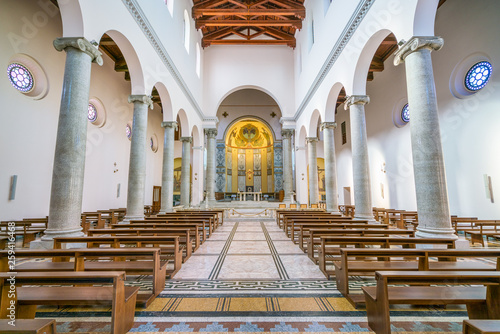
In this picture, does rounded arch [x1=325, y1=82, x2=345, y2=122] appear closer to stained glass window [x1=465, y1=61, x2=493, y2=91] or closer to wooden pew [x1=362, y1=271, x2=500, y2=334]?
stained glass window [x1=465, y1=61, x2=493, y2=91]

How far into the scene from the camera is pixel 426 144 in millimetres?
4867

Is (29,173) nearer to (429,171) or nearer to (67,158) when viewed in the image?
(67,158)

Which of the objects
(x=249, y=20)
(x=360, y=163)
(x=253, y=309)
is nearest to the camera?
(x=253, y=309)

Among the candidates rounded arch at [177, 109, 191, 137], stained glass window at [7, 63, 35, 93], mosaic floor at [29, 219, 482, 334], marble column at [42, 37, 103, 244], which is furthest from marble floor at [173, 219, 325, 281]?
rounded arch at [177, 109, 191, 137]

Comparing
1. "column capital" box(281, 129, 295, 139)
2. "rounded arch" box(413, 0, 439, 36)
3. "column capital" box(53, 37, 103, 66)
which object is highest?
"column capital" box(281, 129, 295, 139)

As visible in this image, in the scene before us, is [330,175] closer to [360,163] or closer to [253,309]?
[360,163]

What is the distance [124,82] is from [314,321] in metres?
15.2

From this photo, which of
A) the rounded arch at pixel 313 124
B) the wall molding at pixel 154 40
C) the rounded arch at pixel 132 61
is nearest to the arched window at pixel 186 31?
the wall molding at pixel 154 40

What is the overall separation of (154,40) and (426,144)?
912 centimetres

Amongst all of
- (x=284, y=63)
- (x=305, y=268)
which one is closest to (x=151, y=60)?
(x=305, y=268)

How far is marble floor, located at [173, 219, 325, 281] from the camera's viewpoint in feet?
12.5

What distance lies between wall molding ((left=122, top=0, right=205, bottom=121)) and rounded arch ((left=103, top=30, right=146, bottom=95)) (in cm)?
91

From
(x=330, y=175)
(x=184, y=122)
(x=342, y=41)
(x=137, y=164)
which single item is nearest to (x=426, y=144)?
(x=342, y=41)

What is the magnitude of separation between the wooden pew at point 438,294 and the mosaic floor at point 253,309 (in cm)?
42
